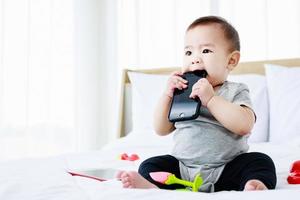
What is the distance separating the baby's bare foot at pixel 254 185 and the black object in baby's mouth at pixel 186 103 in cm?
20

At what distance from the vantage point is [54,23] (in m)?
2.90

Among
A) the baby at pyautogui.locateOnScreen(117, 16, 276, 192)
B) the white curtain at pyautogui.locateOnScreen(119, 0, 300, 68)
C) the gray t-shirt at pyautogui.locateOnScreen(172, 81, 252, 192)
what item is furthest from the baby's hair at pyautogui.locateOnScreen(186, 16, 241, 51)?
the white curtain at pyautogui.locateOnScreen(119, 0, 300, 68)

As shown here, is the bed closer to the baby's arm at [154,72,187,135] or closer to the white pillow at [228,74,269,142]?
the white pillow at [228,74,269,142]

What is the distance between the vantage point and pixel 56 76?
9.53 ft

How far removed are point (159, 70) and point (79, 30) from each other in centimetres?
73

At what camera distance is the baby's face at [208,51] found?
3.64 feet

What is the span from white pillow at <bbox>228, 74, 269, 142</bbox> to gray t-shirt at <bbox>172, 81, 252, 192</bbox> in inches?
37.7

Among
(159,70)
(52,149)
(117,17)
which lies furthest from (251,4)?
(52,149)

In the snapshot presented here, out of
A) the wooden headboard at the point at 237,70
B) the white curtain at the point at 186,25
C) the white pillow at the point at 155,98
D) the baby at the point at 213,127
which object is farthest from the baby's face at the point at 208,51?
the white curtain at the point at 186,25

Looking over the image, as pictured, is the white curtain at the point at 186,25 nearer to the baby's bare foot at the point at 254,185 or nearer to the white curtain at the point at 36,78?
the white curtain at the point at 36,78

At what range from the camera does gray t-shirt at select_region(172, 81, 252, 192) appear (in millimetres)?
1040

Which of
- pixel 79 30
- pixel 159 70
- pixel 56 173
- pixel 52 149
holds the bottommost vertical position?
pixel 52 149

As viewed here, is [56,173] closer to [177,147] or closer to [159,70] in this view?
[177,147]

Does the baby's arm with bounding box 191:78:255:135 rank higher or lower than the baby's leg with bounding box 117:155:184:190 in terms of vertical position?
higher
